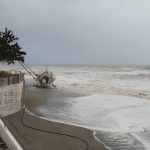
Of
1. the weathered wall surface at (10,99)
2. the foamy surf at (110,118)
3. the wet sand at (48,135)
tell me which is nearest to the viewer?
the wet sand at (48,135)

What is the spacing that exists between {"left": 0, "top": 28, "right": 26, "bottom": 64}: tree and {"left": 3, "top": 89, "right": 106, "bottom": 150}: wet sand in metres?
5.03

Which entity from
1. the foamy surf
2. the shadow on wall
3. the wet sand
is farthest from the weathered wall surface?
the foamy surf

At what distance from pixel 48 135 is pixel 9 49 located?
29.3 ft

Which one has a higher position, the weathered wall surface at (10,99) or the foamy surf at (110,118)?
the weathered wall surface at (10,99)

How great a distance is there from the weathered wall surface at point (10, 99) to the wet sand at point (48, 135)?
0.34m

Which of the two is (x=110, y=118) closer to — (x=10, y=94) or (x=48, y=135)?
(x=10, y=94)

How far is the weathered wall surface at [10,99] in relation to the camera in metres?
15.8

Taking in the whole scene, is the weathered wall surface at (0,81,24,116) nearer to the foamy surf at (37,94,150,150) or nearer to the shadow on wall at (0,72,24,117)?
the shadow on wall at (0,72,24,117)

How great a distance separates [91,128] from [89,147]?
288 centimetres

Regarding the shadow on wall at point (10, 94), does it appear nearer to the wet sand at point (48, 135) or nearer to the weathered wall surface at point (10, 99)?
the weathered wall surface at point (10, 99)

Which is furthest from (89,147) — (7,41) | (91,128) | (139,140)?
(7,41)

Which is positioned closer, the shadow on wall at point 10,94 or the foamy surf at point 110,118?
the foamy surf at point 110,118

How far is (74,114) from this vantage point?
58.2ft

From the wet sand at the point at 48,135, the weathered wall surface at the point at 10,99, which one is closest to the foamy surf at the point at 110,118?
the wet sand at the point at 48,135
